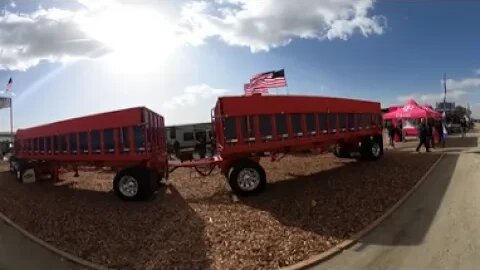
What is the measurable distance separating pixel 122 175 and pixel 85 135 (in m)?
2.49

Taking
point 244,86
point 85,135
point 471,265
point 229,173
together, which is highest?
point 244,86

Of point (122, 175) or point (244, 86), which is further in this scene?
point (244, 86)

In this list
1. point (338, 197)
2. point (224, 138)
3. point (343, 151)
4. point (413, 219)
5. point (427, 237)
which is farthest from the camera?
point (343, 151)

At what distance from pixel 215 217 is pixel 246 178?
7.36ft

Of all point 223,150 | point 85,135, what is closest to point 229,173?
point 223,150

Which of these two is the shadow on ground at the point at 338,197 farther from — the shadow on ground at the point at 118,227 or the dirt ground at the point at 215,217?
the shadow on ground at the point at 118,227

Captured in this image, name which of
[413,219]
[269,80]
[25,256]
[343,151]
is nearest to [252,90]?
[269,80]

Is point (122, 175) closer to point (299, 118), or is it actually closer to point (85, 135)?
point (85, 135)

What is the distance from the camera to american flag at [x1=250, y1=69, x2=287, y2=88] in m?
21.9

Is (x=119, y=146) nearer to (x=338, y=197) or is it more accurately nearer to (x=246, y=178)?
(x=246, y=178)

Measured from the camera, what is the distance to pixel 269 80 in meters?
22.6

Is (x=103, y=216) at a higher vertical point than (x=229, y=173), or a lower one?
lower

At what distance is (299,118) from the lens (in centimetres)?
1366

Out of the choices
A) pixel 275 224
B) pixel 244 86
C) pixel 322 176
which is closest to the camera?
pixel 275 224
